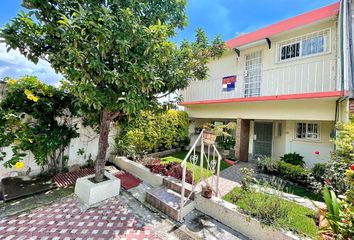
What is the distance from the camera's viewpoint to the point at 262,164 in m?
9.16

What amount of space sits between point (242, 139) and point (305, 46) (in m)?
6.22

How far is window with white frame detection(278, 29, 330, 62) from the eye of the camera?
8.83 m

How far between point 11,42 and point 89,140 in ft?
17.3

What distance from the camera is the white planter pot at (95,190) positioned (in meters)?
5.59

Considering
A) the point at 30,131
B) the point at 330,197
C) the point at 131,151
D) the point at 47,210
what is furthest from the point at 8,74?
the point at 330,197

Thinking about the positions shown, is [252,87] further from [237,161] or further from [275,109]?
[237,161]

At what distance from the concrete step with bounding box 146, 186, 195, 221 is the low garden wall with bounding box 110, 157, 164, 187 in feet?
2.60

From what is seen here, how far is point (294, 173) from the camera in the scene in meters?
7.82

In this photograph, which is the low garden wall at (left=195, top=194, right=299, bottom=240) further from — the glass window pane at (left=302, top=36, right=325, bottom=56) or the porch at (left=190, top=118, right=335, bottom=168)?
the glass window pane at (left=302, top=36, right=325, bottom=56)

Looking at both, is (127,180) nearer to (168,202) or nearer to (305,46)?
(168,202)

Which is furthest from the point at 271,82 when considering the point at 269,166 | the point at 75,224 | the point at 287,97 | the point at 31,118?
the point at 31,118

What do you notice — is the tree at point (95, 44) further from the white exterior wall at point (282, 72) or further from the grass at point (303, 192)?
the white exterior wall at point (282, 72)

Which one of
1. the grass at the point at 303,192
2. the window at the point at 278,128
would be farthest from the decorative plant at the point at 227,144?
the grass at the point at 303,192

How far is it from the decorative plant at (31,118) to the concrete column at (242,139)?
9.13 m
